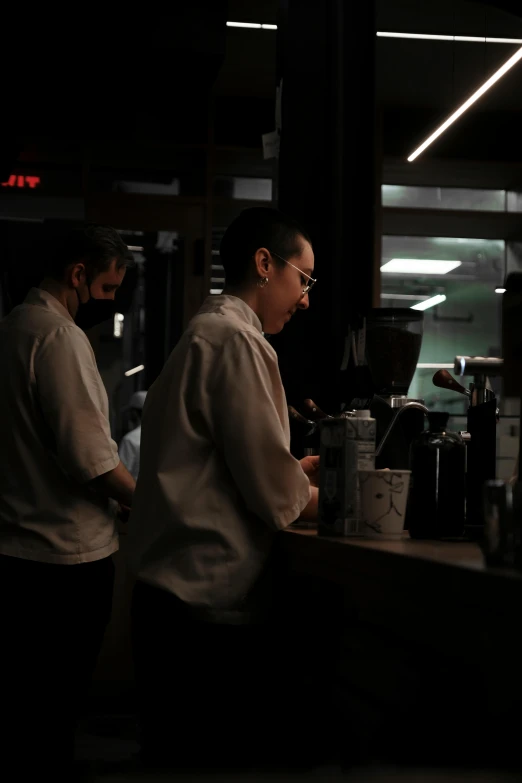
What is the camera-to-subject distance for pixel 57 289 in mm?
2785

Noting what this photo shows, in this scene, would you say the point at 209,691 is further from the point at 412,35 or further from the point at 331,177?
the point at 412,35

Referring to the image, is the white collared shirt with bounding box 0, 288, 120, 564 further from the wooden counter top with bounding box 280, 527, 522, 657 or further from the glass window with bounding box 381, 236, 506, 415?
the glass window with bounding box 381, 236, 506, 415

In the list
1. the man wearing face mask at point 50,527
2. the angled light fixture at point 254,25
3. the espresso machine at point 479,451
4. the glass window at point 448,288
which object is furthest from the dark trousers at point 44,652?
the angled light fixture at point 254,25

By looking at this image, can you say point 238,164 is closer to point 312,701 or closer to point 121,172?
point 121,172

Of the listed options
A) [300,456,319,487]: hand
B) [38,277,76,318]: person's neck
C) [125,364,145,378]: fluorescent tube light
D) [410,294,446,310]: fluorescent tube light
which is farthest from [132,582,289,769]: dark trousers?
[125,364,145,378]: fluorescent tube light

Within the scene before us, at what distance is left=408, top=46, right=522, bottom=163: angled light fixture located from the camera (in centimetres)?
521

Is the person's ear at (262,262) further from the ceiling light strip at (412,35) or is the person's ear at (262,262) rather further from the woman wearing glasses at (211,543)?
the ceiling light strip at (412,35)

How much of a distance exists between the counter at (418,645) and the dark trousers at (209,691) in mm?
120

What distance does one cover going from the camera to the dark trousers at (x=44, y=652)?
2.52 meters

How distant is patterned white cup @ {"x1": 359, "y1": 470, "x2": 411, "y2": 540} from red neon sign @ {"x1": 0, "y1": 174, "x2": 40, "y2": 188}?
Answer: 15.3 feet

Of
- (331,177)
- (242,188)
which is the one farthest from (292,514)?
(242,188)

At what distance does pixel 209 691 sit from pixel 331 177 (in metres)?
1.90

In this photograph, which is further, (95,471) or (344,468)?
(95,471)

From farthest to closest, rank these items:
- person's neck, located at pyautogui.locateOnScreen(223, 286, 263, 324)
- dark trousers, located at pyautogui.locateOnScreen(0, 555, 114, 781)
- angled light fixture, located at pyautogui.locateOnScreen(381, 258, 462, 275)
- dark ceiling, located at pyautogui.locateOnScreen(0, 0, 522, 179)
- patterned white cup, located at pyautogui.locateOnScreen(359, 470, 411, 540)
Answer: angled light fixture, located at pyautogui.locateOnScreen(381, 258, 462, 275) < dark ceiling, located at pyautogui.locateOnScreen(0, 0, 522, 179) < dark trousers, located at pyautogui.locateOnScreen(0, 555, 114, 781) < person's neck, located at pyautogui.locateOnScreen(223, 286, 263, 324) < patterned white cup, located at pyautogui.locateOnScreen(359, 470, 411, 540)
